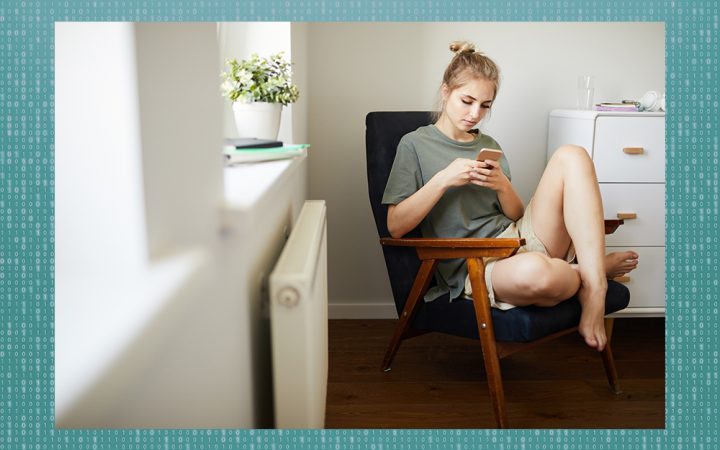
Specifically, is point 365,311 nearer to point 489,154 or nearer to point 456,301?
point 456,301

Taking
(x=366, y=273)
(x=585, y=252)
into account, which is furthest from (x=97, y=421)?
(x=366, y=273)

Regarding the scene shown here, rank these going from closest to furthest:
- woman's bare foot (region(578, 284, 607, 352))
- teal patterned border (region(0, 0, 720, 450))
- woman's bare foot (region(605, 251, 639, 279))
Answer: teal patterned border (region(0, 0, 720, 450)) < woman's bare foot (region(578, 284, 607, 352)) < woman's bare foot (region(605, 251, 639, 279))

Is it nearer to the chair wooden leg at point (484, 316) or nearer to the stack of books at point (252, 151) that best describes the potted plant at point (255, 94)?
the stack of books at point (252, 151)

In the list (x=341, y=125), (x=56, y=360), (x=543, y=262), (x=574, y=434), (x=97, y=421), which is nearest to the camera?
(x=97, y=421)

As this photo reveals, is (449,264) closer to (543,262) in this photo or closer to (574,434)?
(543,262)

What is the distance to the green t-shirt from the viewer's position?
166 centimetres

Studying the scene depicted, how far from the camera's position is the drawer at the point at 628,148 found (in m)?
1.96

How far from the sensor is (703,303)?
1172mm

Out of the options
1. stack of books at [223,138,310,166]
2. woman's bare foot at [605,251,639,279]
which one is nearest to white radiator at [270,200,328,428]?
stack of books at [223,138,310,166]

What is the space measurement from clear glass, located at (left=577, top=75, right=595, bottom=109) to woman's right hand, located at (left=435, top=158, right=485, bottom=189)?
775mm

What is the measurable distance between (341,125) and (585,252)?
3.10 feet

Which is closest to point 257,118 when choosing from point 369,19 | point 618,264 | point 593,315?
point 369,19

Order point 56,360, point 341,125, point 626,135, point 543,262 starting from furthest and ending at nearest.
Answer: point 341,125, point 626,135, point 543,262, point 56,360

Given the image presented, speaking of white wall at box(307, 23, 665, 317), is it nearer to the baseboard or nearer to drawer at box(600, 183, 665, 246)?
the baseboard
